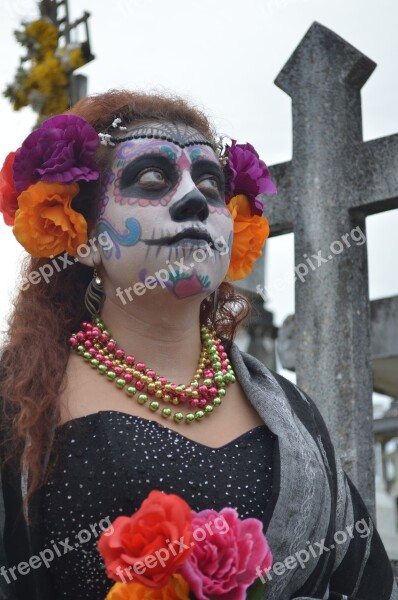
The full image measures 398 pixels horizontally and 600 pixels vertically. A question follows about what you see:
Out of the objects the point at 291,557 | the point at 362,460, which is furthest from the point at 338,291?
the point at 291,557

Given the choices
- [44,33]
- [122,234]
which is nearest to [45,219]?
[122,234]

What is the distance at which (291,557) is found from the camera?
2645mm

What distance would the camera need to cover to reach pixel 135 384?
2713mm

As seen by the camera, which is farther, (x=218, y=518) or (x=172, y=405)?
(x=172, y=405)

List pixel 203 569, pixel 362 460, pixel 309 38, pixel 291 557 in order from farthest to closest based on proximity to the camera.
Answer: pixel 309 38 → pixel 362 460 → pixel 291 557 → pixel 203 569

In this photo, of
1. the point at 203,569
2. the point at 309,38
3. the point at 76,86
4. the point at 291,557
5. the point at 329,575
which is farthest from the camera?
the point at 76,86

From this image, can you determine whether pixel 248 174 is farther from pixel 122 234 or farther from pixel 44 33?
pixel 44 33

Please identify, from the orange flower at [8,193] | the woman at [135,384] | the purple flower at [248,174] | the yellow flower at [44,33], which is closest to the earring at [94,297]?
the woman at [135,384]

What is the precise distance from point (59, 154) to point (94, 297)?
16.6 inches

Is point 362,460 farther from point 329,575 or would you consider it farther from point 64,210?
point 64,210

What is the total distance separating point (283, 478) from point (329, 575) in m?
0.37

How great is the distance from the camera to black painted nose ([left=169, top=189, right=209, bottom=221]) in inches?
Answer: 105

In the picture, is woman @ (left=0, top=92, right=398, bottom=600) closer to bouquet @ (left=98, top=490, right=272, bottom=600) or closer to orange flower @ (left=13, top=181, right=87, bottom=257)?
orange flower @ (left=13, top=181, right=87, bottom=257)

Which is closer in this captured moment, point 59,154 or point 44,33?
point 59,154
